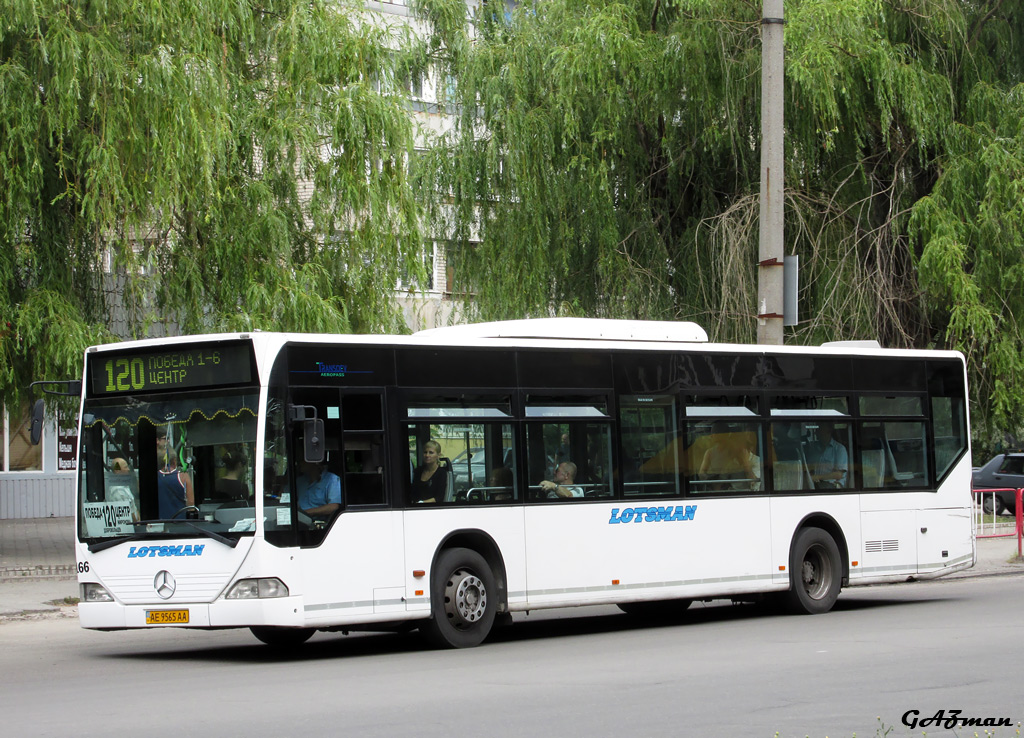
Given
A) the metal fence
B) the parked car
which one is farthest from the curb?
the parked car

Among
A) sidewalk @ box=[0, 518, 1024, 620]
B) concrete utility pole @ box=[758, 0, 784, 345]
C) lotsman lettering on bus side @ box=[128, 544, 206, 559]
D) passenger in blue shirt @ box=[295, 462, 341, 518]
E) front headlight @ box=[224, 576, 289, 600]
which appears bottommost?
sidewalk @ box=[0, 518, 1024, 620]

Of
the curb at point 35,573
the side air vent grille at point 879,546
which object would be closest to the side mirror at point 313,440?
the side air vent grille at point 879,546

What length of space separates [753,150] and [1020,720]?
15.5 m

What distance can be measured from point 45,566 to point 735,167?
12.0 m

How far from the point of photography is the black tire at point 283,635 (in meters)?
12.7

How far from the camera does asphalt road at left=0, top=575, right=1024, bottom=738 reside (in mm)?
8273

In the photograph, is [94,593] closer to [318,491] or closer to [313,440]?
[318,491]

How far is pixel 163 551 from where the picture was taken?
11.9m

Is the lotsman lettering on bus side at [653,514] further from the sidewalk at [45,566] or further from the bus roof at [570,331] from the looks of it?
the sidewalk at [45,566]

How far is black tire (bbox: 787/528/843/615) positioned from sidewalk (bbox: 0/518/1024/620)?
622 centimetres

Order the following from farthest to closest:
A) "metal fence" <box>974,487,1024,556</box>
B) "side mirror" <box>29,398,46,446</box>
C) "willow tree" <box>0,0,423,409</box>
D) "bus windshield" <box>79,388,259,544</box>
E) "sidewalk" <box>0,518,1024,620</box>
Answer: "metal fence" <box>974,487,1024,556</box> < "willow tree" <box>0,0,423,409</box> < "sidewalk" <box>0,518,1024,620</box> < "side mirror" <box>29,398,46,446</box> < "bus windshield" <box>79,388,259,544</box>

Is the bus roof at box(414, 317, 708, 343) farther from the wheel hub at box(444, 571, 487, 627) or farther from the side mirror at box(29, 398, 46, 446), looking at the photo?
the side mirror at box(29, 398, 46, 446)

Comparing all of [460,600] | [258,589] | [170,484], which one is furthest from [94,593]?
[460,600]

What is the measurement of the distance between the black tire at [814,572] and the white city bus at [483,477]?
0.03 meters
